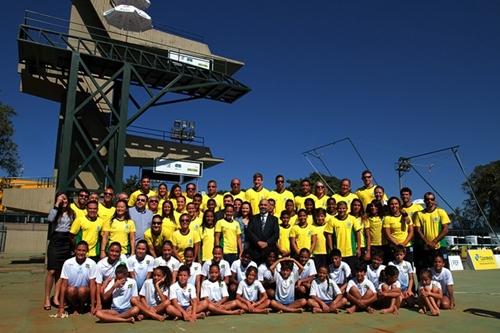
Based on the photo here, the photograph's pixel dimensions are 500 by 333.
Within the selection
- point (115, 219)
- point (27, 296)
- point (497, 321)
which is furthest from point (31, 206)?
point (497, 321)

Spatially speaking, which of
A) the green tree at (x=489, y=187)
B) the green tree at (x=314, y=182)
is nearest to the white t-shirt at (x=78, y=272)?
the green tree at (x=314, y=182)

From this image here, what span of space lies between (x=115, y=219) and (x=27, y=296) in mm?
3167

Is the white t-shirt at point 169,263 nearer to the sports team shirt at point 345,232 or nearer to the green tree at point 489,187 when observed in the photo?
the sports team shirt at point 345,232

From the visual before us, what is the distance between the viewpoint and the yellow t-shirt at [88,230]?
744cm

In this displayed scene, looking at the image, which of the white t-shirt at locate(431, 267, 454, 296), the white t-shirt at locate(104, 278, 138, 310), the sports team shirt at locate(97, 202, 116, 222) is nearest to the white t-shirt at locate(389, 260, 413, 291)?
the white t-shirt at locate(431, 267, 454, 296)

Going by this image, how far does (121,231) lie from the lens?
755 cm

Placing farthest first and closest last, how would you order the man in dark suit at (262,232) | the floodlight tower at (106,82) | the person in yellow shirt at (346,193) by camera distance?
the floodlight tower at (106,82)
the person in yellow shirt at (346,193)
the man in dark suit at (262,232)

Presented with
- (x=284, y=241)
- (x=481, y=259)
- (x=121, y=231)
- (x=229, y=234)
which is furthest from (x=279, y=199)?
(x=481, y=259)

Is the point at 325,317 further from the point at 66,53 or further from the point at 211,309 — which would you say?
the point at 66,53

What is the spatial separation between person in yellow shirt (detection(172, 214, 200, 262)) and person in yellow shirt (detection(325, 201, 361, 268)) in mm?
2558

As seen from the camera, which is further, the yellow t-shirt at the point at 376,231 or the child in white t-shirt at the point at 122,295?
the yellow t-shirt at the point at 376,231

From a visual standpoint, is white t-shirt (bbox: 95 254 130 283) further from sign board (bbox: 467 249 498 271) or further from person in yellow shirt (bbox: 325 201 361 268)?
sign board (bbox: 467 249 498 271)

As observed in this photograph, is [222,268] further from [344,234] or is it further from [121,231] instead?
[344,234]

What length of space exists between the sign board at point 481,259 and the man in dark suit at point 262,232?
1617 centimetres
